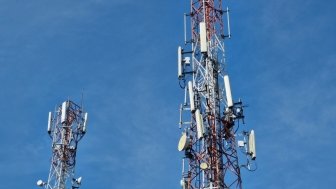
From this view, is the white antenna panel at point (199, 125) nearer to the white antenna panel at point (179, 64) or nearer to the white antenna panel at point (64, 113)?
the white antenna panel at point (179, 64)

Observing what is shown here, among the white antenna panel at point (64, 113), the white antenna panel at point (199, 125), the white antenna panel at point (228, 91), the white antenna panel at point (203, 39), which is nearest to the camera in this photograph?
the white antenna panel at point (199, 125)

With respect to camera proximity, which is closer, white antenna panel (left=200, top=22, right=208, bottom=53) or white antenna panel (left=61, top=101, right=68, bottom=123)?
white antenna panel (left=200, top=22, right=208, bottom=53)

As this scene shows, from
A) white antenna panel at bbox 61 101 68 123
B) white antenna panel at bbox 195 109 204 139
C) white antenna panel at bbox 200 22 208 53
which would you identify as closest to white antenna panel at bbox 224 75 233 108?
white antenna panel at bbox 195 109 204 139

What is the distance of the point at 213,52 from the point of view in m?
43.9

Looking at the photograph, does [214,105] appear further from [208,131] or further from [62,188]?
[62,188]

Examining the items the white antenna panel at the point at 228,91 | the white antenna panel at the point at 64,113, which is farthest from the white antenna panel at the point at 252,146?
the white antenna panel at the point at 64,113

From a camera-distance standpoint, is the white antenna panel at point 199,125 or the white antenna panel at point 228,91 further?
the white antenna panel at point 228,91

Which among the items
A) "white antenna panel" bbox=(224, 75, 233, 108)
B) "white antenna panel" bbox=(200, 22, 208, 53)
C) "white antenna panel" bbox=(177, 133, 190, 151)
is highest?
"white antenna panel" bbox=(200, 22, 208, 53)

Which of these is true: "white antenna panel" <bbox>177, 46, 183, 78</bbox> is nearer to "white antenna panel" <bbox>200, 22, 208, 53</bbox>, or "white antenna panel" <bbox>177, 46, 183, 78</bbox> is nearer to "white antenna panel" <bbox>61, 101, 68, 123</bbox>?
"white antenna panel" <bbox>200, 22, 208, 53</bbox>

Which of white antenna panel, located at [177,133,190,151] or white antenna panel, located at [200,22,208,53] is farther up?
white antenna panel, located at [200,22,208,53]

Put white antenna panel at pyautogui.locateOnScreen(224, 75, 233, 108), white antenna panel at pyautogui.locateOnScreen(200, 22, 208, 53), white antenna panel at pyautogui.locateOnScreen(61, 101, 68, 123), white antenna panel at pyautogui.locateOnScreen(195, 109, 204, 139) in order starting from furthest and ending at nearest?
white antenna panel at pyautogui.locateOnScreen(61, 101, 68, 123) → white antenna panel at pyautogui.locateOnScreen(200, 22, 208, 53) → white antenna panel at pyautogui.locateOnScreen(224, 75, 233, 108) → white antenna panel at pyautogui.locateOnScreen(195, 109, 204, 139)

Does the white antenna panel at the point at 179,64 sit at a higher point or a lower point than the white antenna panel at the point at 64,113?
lower

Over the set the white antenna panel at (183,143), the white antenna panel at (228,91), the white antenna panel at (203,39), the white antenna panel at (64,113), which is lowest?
the white antenna panel at (183,143)

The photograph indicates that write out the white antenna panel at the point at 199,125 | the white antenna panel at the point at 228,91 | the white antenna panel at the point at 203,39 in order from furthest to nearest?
the white antenna panel at the point at 203,39 → the white antenna panel at the point at 228,91 → the white antenna panel at the point at 199,125
